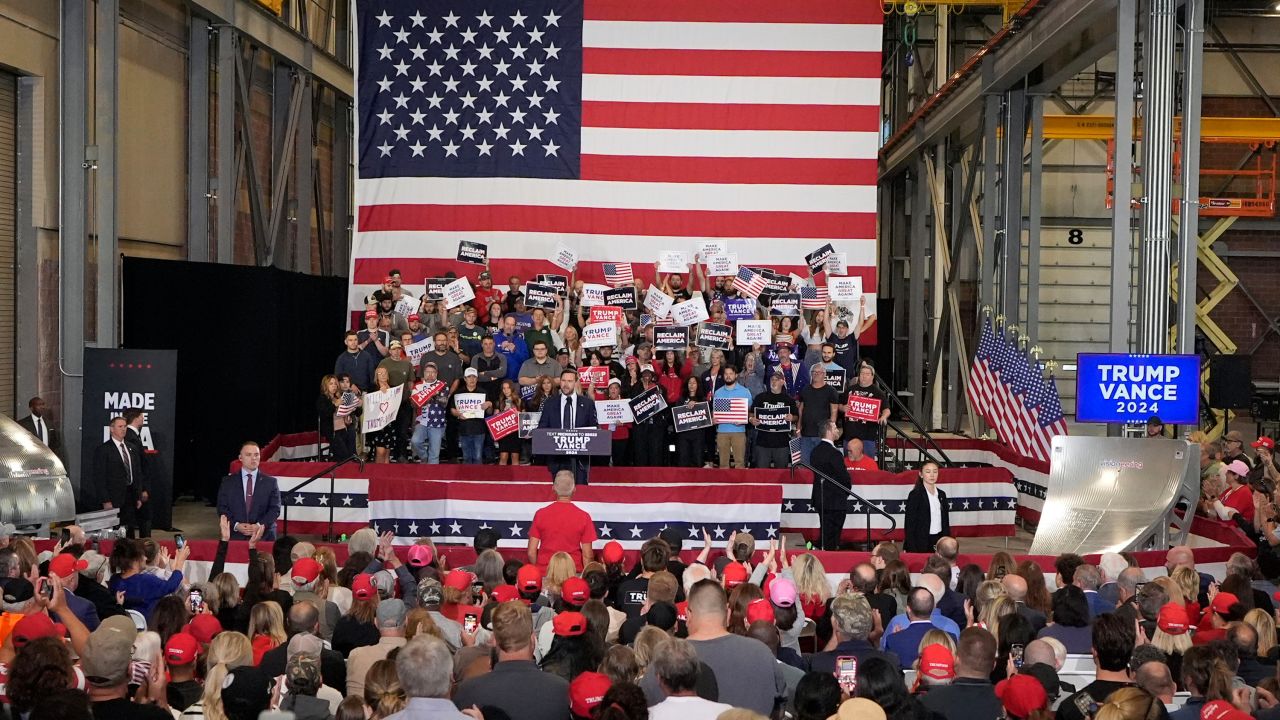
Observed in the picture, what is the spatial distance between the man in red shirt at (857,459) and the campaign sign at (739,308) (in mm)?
3582

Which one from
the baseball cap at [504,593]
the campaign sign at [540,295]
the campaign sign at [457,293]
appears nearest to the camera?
the baseball cap at [504,593]

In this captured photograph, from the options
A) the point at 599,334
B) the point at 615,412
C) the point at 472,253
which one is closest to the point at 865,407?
the point at 615,412

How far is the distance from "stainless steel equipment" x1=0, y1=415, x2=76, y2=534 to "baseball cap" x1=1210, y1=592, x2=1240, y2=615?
455 inches

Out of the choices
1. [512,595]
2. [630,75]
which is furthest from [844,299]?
[512,595]

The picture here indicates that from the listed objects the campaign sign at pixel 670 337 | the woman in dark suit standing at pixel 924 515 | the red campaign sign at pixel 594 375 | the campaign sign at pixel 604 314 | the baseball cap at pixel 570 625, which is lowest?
the woman in dark suit standing at pixel 924 515

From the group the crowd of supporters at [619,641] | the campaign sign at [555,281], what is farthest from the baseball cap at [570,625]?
the campaign sign at [555,281]

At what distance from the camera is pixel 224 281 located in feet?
66.8

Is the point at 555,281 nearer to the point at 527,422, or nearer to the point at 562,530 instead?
the point at 527,422

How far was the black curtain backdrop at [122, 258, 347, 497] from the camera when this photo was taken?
19.7 metres

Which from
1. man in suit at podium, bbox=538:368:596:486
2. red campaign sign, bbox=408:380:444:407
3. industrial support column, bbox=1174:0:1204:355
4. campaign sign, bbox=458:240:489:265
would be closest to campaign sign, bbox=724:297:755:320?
man in suit at podium, bbox=538:368:596:486

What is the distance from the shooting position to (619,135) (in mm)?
24047

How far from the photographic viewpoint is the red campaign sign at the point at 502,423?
58.9ft

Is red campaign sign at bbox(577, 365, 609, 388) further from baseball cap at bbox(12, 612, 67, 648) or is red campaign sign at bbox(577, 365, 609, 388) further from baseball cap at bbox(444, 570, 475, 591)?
baseball cap at bbox(12, 612, 67, 648)

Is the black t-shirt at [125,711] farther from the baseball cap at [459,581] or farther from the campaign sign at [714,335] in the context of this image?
the campaign sign at [714,335]
